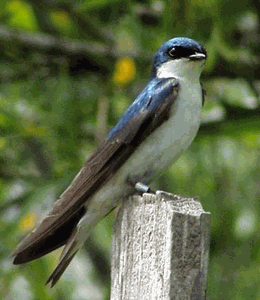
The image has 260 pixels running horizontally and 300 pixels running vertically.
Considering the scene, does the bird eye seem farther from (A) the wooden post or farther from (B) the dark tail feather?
(A) the wooden post

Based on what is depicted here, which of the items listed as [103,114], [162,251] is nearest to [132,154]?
[103,114]

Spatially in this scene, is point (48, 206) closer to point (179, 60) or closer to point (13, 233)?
point (13, 233)

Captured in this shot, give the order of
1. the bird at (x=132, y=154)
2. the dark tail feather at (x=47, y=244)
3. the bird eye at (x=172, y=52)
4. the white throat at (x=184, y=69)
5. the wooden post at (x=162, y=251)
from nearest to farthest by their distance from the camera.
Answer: the wooden post at (x=162, y=251)
the dark tail feather at (x=47, y=244)
the bird at (x=132, y=154)
the white throat at (x=184, y=69)
the bird eye at (x=172, y=52)

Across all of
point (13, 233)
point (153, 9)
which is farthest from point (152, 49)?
point (13, 233)

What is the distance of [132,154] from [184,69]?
28cm

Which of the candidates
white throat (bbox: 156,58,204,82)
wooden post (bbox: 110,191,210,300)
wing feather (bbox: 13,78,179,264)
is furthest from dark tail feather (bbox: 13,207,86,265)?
white throat (bbox: 156,58,204,82)

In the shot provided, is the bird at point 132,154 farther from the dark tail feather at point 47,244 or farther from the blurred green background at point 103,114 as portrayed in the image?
the blurred green background at point 103,114

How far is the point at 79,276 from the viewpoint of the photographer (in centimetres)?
199

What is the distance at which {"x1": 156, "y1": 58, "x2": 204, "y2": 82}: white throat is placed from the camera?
1.81 metres

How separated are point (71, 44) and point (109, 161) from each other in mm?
928

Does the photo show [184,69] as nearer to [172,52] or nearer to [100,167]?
[172,52]

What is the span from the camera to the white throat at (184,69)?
1.81 metres

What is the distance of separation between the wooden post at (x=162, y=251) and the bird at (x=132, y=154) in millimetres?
407

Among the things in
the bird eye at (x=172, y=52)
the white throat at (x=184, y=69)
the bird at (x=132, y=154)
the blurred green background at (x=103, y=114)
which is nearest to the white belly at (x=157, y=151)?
the bird at (x=132, y=154)
